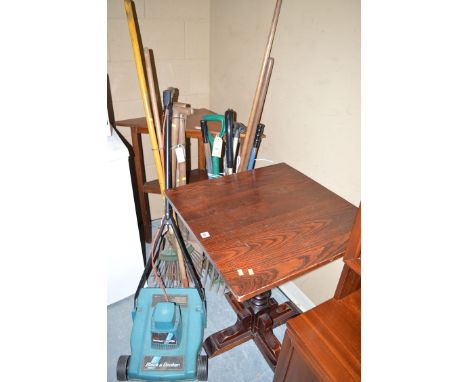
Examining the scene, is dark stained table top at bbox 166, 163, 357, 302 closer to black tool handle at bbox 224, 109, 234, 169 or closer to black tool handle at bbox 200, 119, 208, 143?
black tool handle at bbox 224, 109, 234, 169

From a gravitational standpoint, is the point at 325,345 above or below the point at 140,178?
below

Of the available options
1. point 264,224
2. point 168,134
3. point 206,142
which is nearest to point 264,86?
point 206,142

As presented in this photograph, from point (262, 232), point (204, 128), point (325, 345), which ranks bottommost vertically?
point (325, 345)

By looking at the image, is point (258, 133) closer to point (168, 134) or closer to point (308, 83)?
point (308, 83)

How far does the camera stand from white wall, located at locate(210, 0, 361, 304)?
4.11 ft

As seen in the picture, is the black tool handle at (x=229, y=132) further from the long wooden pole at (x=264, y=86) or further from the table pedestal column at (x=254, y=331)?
the table pedestal column at (x=254, y=331)

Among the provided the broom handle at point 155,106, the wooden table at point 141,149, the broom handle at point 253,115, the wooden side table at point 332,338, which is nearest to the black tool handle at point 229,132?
the broom handle at point 253,115

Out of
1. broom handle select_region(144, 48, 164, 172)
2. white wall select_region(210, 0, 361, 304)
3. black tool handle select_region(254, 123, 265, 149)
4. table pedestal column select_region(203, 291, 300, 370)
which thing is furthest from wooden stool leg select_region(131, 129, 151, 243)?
table pedestal column select_region(203, 291, 300, 370)

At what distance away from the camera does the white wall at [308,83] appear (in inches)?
49.4

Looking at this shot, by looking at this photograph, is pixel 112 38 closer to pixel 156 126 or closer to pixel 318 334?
pixel 156 126

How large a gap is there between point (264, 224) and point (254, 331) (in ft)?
2.52

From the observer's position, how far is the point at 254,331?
1.66m
